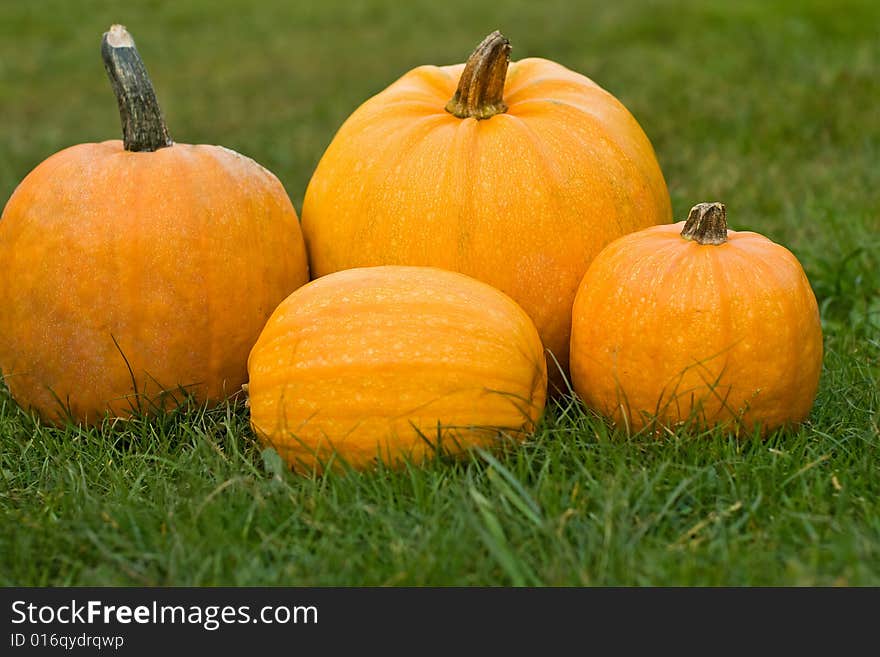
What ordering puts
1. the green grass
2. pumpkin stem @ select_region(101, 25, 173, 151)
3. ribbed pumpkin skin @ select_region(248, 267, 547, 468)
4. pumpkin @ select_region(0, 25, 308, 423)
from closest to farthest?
the green grass
ribbed pumpkin skin @ select_region(248, 267, 547, 468)
pumpkin @ select_region(0, 25, 308, 423)
pumpkin stem @ select_region(101, 25, 173, 151)

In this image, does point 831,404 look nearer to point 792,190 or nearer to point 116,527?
point 116,527

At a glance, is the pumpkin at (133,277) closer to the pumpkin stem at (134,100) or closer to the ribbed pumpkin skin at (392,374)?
the pumpkin stem at (134,100)

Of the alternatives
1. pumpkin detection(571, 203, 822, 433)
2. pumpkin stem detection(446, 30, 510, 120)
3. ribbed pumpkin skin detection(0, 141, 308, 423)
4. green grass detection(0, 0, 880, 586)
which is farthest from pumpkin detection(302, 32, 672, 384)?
green grass detection(0, 0, 880, 586)

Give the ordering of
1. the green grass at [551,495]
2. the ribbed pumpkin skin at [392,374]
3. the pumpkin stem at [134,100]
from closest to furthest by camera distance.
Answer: the green grass at [551,495] < the ribbed pumpkin skin at [392,374] < the pumpkin stem at [134,100]

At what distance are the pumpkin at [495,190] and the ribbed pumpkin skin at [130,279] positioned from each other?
0.31m

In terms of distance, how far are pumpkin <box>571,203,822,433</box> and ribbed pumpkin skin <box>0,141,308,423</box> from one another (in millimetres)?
1013

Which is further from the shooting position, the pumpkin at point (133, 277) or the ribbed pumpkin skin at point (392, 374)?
the pumpkin at point (133, 277)

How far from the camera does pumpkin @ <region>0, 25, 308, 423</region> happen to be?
2795mm

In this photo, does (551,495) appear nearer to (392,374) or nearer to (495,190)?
(392,374)

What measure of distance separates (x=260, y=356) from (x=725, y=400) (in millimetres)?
1194

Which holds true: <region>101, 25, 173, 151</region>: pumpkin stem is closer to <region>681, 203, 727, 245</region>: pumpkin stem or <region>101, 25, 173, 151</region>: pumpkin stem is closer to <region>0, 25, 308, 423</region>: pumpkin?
<region>0, 25, 308, 423</region>: pumpkin

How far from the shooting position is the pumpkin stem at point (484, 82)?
3.00 m

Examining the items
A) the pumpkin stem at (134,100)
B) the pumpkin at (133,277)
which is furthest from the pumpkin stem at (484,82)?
the pumpkin stem at (134,100)

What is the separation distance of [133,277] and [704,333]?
5.05 feet
